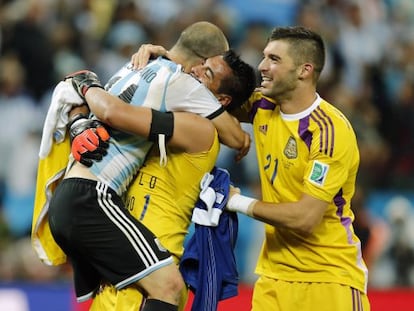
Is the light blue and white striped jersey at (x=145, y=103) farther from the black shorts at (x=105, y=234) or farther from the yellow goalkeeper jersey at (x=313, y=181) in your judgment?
the yellow goalkeeper jersey at (x=313, y=181)

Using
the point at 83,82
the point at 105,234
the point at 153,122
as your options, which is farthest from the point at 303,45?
the point at 105,234

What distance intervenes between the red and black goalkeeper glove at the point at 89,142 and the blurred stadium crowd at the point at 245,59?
11.9 feet

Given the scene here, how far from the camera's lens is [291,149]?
4766 millimetres

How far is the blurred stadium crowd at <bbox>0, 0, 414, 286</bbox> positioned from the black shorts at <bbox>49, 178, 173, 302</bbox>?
3.60 meters

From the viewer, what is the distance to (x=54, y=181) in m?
4.79

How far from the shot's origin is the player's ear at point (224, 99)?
4.79 meters

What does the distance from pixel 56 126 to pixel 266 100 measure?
106 centimetres

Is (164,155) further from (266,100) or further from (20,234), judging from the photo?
(20,234)

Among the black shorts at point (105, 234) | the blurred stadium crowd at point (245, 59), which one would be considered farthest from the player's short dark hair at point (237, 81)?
the blurred stadium crowd at point (245, 59)

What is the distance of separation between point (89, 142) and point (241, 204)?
0.78 meters

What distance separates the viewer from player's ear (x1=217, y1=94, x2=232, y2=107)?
4.79 meters

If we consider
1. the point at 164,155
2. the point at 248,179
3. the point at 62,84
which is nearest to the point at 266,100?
the point at 164,155

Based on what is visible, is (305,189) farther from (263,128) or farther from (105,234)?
(105,234)

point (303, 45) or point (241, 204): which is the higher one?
point (303, 45)
